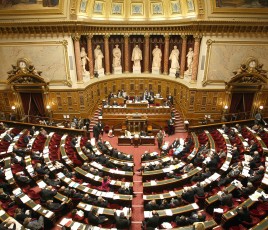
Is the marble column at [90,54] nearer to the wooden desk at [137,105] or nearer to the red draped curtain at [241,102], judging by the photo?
the wooden desk at [137,105]

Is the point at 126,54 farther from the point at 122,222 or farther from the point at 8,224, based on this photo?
the point at 8,224

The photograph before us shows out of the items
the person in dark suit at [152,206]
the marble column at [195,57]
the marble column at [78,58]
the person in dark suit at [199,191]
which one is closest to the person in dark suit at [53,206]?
the person in dark suit at [152,206]

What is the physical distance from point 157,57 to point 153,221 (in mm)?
17119

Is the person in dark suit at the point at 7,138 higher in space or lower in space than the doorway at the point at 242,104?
lower

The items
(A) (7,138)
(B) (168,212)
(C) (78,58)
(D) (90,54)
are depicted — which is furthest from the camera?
(D) (90,54)

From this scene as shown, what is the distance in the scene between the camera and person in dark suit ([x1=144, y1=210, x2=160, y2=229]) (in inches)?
378

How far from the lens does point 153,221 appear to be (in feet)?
31.5

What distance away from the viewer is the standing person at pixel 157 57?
23.5 m

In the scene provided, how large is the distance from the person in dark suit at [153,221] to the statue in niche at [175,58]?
15.9m

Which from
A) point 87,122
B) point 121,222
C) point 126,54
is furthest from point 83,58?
point 121,222

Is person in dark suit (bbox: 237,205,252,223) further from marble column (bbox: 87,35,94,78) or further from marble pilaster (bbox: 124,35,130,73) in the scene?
marble pilaster (bbox: 124,35,130,73)

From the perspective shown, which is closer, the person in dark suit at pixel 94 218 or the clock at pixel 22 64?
the person in dark suit at pixel 94 218

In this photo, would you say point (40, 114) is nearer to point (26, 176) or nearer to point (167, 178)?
A: point (26, 176)

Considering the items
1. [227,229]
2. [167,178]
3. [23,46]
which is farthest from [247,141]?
[23,46]
